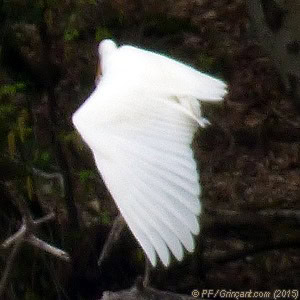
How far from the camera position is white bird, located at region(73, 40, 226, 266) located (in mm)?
1701

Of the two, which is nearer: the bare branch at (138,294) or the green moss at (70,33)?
the bare branch at (138,294)

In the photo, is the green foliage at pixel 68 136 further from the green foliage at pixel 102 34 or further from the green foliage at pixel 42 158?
the green foliage at pixel 102 34

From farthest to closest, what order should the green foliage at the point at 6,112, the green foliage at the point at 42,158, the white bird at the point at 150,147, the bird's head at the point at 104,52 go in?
the green foliage at the point at 42,158
the green foliage at the point at 6,112
the bird's head at the point at 104,52
the white bird at the point at 150,147

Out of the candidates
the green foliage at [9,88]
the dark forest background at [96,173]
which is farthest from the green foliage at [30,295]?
the green foliage at [9,88]

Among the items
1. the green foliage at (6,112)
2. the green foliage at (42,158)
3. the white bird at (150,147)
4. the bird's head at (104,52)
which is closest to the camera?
the white bird at (150,147)

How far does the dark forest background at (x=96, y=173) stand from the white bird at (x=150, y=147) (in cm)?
43

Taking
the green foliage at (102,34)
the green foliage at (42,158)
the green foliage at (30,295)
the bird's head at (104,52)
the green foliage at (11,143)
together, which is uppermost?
the bird's head at (104,52)

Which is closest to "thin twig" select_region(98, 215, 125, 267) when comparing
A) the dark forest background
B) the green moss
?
the dark forest background

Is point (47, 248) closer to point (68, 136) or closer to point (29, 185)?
point (29, 185)

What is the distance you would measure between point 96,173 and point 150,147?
873 mm

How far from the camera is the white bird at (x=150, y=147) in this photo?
5.58ft

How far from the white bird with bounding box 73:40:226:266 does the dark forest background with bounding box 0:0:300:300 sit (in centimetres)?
43

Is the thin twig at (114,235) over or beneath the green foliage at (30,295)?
over

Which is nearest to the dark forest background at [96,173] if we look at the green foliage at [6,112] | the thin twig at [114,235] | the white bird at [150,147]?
the green foliage at [6,112]
